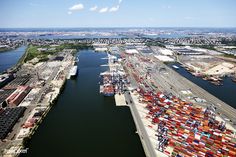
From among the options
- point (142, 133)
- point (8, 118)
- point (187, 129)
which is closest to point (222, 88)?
point (187, 129)

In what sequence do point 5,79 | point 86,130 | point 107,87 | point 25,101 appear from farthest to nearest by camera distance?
point 5,79, point 107,87, point 25,101, point 86,130

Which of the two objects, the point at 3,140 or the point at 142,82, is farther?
the point at 142,82

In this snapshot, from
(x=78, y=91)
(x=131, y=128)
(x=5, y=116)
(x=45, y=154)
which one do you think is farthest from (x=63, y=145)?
(x=78, y=91)

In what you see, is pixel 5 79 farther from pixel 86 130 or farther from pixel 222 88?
pixel 222 88

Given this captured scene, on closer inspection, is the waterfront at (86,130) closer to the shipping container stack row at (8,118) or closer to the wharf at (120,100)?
the wharf at (120,100)

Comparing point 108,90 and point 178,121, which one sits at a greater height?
point 108,90

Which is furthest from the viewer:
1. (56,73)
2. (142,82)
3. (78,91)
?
(56,73)

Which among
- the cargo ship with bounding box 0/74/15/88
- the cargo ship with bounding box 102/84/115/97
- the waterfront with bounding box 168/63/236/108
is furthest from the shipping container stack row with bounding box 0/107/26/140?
the waterfront with bounding box 168/63/236/108

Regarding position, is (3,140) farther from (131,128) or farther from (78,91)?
(78,91)
